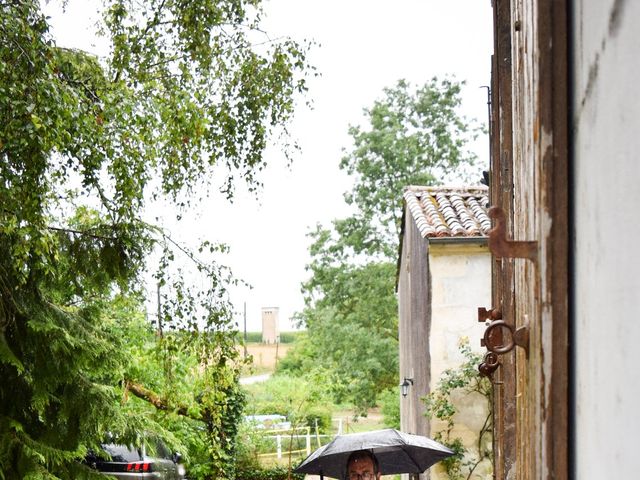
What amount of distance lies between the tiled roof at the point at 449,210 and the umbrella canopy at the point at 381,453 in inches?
185

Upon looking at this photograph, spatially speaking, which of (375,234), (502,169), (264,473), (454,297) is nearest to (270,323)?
(375,234)

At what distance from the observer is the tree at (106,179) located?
7.46 metres

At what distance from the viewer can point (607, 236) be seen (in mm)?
1662

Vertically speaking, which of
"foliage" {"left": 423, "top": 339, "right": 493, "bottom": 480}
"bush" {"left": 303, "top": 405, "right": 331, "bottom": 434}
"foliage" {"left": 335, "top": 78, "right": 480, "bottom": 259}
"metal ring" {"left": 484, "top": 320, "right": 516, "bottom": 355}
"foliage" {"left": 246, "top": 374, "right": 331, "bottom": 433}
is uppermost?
"foliage" {"left": 335, "top": 78, "right": 480, "bottom": 259}

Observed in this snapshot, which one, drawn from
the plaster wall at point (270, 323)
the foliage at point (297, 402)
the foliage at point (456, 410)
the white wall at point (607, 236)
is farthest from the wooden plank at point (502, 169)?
the plaster wall at point (270, 323)

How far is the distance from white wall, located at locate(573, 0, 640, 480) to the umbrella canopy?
702cm

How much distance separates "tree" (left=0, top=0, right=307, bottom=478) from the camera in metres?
7.46

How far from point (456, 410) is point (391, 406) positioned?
60.5 ft

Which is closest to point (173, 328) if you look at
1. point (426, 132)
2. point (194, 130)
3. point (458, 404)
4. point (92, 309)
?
point (92, 309)

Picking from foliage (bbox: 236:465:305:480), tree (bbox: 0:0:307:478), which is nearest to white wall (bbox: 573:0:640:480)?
tree (bbox: 0:0:307:478)

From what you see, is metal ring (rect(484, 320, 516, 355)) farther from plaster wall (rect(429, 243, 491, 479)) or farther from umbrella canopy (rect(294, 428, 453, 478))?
plaster wall (rect(429, 243, 491, 479))

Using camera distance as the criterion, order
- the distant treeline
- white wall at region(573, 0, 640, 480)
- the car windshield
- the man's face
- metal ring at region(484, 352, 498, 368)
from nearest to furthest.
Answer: white wall at region(573, 0, 640, 480)
metal ring at region(484, 352, 498, 368)
the man's face
the car windshield
the distant treeline

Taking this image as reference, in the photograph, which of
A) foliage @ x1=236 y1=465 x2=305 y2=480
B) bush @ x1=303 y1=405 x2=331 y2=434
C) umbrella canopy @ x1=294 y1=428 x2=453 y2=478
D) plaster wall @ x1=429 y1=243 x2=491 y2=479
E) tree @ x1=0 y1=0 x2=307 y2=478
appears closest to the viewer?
tree @ x1=0 y1=0 x2=307 y2=478

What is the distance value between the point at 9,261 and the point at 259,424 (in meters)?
18.8
